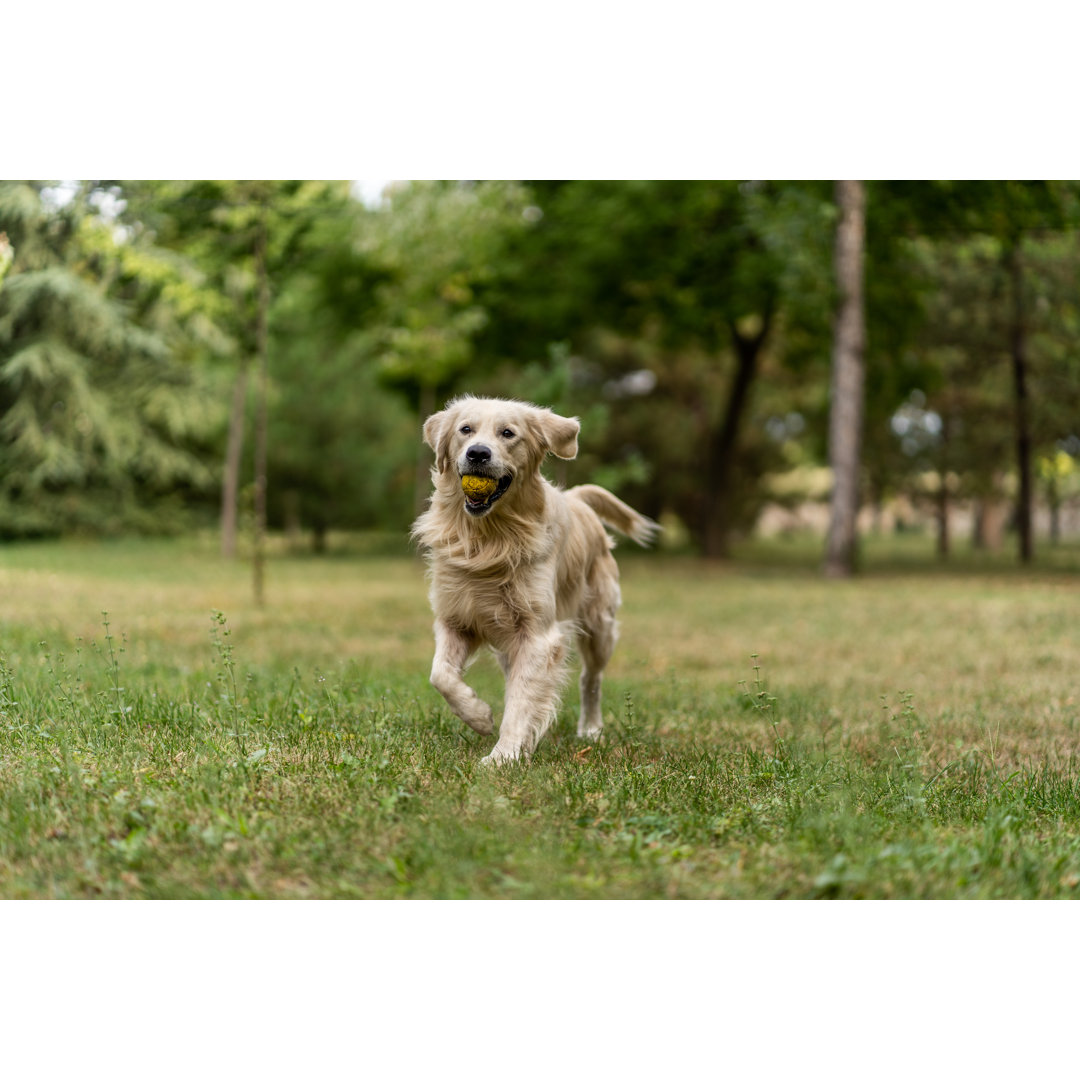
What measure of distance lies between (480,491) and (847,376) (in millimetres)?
13458

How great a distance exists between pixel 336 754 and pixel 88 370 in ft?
13.4

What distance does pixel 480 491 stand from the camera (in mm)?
4328

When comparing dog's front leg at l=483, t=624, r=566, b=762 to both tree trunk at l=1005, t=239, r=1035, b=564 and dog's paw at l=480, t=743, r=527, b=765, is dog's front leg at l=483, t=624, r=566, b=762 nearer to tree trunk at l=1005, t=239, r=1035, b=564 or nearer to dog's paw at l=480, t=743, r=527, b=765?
dog's paw at l=480, t=743, r=527, b=765

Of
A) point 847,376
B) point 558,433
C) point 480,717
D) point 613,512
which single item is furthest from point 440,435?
point 847,376

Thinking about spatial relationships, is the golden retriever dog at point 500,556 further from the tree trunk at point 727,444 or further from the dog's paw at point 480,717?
the tree trunk at point 727,444

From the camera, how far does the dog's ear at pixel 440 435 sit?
4.60m

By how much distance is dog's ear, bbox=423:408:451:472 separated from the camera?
4.60 m

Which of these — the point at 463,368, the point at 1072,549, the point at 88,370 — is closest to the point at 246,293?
the point at 88,370

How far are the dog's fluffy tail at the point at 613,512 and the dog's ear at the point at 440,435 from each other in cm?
123

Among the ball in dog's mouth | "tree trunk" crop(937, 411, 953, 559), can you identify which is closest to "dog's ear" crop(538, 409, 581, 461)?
the ball in dog's mouth

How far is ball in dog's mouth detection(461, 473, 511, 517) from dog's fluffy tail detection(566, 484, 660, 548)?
1377 mm

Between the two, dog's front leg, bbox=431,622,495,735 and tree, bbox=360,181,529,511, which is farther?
tree, bbox=360,181,529,511

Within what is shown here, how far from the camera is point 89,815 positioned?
3465 millimetres

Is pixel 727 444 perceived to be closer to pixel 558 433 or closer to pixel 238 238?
pixel 238 238
